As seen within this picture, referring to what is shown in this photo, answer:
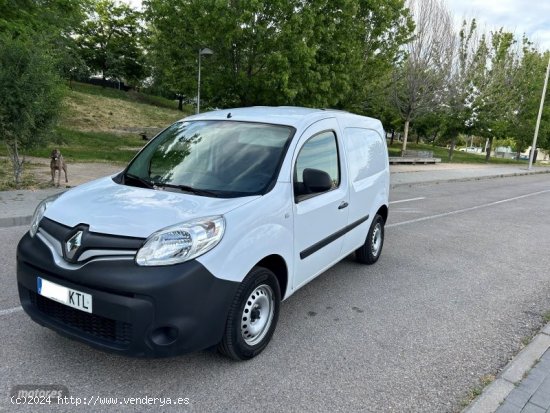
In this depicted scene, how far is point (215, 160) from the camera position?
11.7 feet

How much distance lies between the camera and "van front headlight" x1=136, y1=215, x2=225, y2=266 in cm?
256

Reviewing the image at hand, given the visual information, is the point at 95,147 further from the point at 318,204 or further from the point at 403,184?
the point at 318,204

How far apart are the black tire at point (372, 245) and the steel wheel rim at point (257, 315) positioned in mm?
2449

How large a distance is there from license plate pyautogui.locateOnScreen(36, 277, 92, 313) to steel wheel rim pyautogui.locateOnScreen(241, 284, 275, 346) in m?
1.02

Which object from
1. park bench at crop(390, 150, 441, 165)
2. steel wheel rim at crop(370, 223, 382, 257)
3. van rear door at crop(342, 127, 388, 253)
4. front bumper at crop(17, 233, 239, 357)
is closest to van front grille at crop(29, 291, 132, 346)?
front bumper at crop(17, 233, 239, 357)

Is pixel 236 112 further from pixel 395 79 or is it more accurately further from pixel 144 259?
pixel 395 79

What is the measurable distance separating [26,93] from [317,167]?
7589 millimetres

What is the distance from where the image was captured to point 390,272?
216 inches

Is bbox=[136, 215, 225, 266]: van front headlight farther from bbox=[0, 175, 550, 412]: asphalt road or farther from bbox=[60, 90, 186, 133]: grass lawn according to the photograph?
bbox=[60, 90, 186, 133]: grass lawn

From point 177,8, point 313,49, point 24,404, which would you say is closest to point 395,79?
point 313,49

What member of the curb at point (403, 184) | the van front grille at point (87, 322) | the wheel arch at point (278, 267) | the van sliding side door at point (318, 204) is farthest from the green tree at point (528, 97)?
the van front grille at point (87, 322)

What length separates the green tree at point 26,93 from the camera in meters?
8.67

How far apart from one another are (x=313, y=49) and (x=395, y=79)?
1096 cm

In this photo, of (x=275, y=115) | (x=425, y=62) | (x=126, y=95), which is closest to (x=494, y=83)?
(x=425, y=62)
